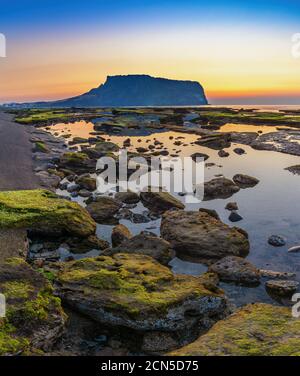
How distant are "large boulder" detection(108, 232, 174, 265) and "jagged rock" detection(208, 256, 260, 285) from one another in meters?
2.19

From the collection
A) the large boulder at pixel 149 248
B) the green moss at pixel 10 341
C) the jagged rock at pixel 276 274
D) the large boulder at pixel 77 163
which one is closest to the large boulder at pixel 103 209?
the large boulder at pixel 149 248

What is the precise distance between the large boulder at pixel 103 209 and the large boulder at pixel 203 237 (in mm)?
4370

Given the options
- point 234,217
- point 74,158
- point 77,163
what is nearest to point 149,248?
point 234,217

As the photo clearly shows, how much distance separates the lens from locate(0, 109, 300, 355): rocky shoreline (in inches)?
416

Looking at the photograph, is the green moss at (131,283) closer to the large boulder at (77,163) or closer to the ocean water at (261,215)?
the ocean water at (261,215)

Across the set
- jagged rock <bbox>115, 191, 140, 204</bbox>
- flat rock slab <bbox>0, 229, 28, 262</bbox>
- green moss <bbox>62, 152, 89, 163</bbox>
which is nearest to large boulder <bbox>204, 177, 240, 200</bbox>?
jagged rock <bbox>115, 191, 140, 204</bbox>

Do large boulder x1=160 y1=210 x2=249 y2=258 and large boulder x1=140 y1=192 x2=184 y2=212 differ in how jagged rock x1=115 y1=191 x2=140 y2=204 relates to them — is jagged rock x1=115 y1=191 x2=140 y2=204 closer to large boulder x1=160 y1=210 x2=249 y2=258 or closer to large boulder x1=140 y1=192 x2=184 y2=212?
large boulder x1=140 y1=192 x2=184 y2=212

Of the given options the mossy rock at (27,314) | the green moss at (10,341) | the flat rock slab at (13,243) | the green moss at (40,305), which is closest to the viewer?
the green moss at (10,341)

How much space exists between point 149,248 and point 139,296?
5.21m

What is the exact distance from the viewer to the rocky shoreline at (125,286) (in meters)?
10.6

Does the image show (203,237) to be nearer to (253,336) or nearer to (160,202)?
(160,202)

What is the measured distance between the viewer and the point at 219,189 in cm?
3028
